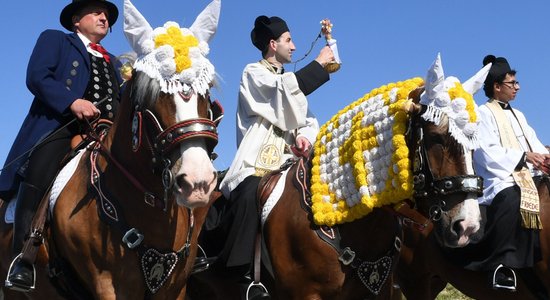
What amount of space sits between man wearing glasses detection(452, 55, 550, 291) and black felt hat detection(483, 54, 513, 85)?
30 centimetres

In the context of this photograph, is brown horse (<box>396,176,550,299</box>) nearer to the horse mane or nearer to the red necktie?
the red necktie

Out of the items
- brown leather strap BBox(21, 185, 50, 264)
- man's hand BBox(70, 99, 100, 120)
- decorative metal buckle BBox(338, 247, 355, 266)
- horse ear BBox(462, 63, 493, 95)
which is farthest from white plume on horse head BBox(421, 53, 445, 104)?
brown leather strap BBox(21, 185, 50, 264)

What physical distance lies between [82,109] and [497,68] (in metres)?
4.99

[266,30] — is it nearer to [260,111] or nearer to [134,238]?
[260,111]

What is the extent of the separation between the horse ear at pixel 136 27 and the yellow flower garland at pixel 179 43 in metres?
0.09

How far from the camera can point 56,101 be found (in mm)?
5707

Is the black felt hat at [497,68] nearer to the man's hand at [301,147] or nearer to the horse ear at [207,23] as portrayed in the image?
the man's hand at [301,147]

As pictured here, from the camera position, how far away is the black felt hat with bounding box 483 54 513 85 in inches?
338

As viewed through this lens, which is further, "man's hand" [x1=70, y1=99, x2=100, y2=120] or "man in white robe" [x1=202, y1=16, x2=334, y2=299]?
"man in white robe" [x1=202, y1=16, x2=334, y2=299]

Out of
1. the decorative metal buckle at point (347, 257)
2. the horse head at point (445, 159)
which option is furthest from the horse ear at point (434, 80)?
the decorative metal buckle at point (347, 257)

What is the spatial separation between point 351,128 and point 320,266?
109cm

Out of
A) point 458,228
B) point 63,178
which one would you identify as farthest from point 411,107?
point 63,178

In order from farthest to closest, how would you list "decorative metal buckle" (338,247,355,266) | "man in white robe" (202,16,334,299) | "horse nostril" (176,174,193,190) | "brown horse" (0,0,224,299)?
"man in white robe" (202,16,334,299)
"decorative metal buckle" (338,247,355,266)
"brown horse" (0,0,224,299)
"horse nostril" (176,174,193,190)

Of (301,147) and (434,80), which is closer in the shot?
(434,80)
